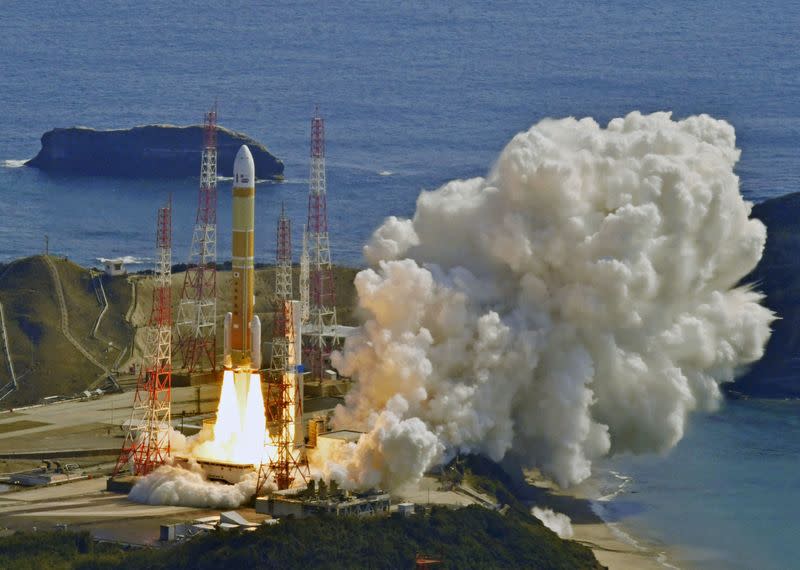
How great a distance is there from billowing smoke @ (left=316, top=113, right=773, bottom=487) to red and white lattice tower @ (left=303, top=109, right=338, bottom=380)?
1108cm

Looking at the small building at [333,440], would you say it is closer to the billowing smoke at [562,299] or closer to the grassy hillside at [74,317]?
the billowing smoke at [562,299]

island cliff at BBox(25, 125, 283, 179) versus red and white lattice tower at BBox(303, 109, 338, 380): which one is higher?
island cliff at BBox(25, 125, 283, 179)

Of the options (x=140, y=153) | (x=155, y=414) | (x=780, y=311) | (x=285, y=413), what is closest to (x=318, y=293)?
(x=780, y=311)

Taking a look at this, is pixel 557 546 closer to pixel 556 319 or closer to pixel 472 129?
pixel 556 319

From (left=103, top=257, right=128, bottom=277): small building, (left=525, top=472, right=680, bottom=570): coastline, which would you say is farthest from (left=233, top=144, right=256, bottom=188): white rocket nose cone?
(left=103, top=257, right=128, bottom=277): small building

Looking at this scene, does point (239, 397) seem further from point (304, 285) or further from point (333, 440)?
point (304, 285)

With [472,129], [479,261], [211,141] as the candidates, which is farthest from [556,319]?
[472,129]

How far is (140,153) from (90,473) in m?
83.1

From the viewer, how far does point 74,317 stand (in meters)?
113

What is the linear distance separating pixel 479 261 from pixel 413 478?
994cm

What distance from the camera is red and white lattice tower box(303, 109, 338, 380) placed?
97.6m

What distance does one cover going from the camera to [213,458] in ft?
268

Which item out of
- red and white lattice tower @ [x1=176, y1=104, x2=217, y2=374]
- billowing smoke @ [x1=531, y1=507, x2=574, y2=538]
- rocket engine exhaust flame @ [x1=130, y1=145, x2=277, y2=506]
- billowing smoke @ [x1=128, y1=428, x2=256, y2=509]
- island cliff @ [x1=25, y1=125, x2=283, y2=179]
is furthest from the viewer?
island cliff @ [x1=25, y1=125, x2=283, y2=179]

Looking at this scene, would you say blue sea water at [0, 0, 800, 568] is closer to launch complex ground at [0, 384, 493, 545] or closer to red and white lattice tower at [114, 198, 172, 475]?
launch complex ground at [0, 384, 493, 545]
